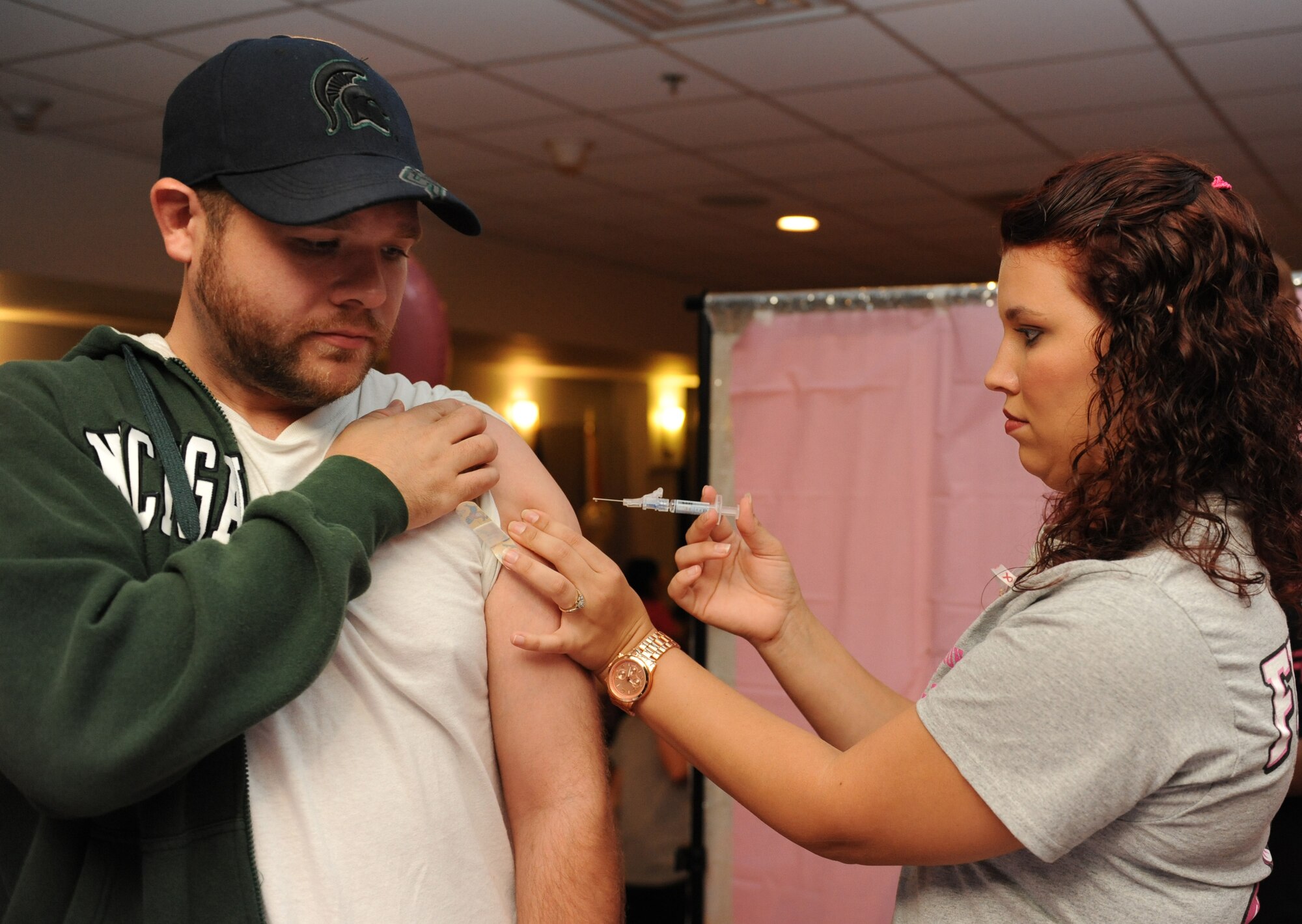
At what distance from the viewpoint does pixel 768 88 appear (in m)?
3.81

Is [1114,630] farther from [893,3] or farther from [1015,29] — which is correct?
[1015,29]

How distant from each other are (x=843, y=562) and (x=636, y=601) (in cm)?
113

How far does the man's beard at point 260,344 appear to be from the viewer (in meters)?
1.04

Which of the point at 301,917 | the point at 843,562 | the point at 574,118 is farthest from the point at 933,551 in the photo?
the point at 574,118

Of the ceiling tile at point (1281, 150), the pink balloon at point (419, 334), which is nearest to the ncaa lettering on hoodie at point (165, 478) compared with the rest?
the pink balloon at point (419, 334)

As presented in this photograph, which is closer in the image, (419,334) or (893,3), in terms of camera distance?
(419,334)

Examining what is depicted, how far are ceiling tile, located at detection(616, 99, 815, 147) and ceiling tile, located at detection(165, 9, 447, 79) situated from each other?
36.4 inches

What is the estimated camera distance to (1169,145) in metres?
4.51

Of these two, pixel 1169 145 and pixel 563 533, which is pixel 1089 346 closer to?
pixel 563 533

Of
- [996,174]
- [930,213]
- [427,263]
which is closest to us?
[996,174]

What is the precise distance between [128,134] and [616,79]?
2.10m

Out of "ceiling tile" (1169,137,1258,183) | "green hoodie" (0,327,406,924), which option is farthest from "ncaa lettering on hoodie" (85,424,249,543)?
"ceiling tile" (1169,137,1258,183)

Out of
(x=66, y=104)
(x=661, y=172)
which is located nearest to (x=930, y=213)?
(x=661, y=172)

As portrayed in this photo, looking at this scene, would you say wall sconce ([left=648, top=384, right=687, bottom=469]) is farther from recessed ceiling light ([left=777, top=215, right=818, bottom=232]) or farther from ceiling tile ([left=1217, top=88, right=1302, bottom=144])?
ceiling tile ([left=1217, top=88, right=1302, bottom=144])
